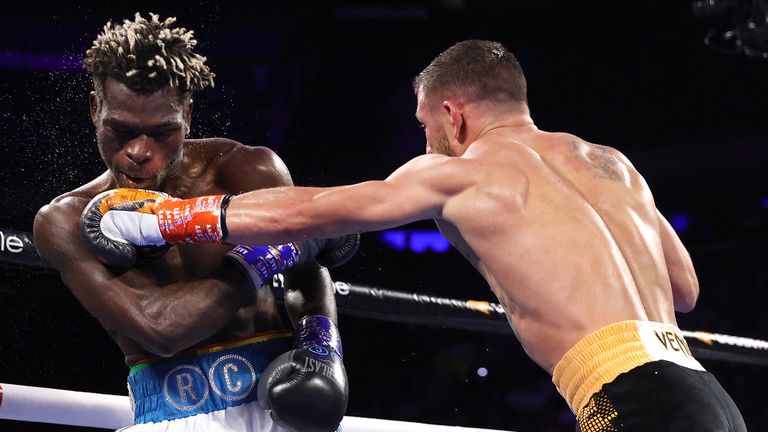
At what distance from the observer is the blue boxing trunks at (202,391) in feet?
6.98

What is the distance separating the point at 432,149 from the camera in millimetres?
2281

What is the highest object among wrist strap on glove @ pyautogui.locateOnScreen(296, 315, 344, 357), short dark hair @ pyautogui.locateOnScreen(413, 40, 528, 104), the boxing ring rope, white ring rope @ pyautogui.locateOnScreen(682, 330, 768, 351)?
short dark hair @ pyautogui.locateOnScreen(413, 40, 528, 104)

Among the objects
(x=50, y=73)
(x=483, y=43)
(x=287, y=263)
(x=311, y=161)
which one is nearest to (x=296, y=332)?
(x=287, y=263)

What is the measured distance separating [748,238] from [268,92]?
3.65 meters

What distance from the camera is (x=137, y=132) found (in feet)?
7.30

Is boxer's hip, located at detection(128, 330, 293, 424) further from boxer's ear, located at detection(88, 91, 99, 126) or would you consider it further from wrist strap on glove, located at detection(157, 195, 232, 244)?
boxer's ear, located at detection(88, 91, 99, 126)

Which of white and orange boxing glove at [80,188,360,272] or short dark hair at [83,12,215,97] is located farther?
short dark hair at [83,12,215,97]

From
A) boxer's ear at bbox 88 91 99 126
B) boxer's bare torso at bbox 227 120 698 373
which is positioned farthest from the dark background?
boxer's bare torso at bbox 227 120 698 373

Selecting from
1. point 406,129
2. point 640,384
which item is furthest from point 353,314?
point 406,129

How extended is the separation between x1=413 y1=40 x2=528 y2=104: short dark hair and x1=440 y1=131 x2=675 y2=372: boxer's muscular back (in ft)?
0.71

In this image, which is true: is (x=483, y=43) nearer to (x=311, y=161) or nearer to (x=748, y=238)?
(x=311, y=161)

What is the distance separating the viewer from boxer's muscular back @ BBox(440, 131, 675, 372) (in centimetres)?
188

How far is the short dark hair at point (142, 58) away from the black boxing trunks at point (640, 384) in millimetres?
1181

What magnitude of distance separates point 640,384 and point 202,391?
1.01 m
